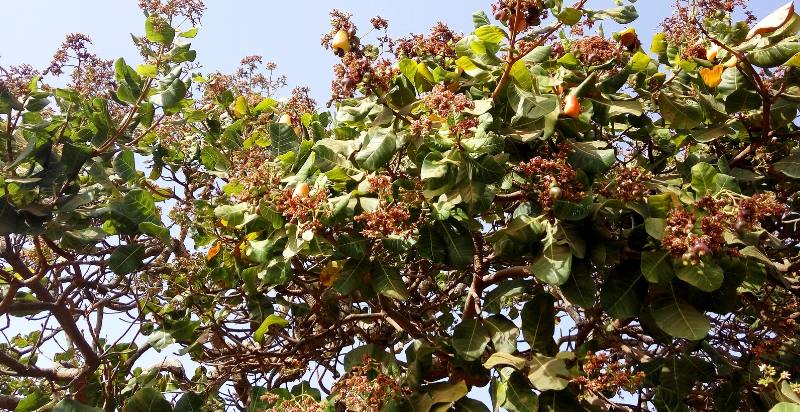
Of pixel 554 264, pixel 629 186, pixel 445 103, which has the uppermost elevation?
pixel 445 103

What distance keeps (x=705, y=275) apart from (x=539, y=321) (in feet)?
1.96

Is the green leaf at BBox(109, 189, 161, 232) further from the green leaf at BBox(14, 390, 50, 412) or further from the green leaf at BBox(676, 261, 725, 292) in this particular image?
the green leaf at BBox(676, 261, 725, 292)

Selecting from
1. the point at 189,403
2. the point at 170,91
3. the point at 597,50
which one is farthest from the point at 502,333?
the point at 170,91

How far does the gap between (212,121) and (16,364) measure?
1.37 m

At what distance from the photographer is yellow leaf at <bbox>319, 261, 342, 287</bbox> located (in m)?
2.57

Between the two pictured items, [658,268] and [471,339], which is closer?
[658,268]

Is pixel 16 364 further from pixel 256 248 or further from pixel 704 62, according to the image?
pixel 704 62

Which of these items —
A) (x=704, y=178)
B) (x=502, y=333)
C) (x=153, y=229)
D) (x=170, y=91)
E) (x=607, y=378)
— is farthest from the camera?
(x=170, y=91)

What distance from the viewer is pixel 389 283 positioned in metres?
2.35

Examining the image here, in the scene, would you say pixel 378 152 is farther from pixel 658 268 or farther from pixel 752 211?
pixel 752 211

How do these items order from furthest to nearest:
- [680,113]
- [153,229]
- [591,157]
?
1. [680,113]
2. [153,229]
3. [591,157]

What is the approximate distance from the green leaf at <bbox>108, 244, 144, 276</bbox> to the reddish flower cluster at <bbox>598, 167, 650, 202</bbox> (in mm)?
1690

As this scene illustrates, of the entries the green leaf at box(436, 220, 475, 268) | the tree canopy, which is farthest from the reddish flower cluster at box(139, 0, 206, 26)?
the green leaf at box(436, 220, 475, 268)

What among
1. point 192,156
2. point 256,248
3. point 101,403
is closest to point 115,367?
point 101,403
